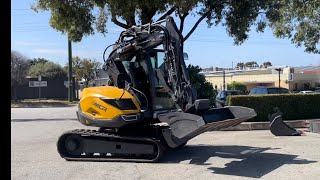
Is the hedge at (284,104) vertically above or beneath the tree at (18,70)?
beneath

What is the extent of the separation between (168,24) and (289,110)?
856 cm

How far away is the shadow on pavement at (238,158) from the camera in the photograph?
8672mm

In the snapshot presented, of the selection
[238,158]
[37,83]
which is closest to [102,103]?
[238,158]

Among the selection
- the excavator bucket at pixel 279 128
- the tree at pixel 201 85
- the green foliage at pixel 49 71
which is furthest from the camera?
the green foliage at pixel 49 71

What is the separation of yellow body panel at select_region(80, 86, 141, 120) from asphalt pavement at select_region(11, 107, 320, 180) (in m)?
1.10

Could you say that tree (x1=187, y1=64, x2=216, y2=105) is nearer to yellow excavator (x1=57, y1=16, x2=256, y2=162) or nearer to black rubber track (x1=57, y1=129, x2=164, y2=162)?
yellow excavator (x1=57, y1=16, x2=256, y2=162)

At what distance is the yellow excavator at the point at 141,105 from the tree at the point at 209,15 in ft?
25.9

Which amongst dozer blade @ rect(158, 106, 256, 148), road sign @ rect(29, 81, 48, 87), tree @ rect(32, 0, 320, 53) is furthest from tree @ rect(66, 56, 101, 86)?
dozer blade @ rect(158, 106, 256, 148)

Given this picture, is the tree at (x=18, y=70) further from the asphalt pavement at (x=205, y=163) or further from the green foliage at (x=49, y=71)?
the asphalt pavement at (x=205, y=163)

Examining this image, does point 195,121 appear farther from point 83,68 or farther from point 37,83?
point 83,68

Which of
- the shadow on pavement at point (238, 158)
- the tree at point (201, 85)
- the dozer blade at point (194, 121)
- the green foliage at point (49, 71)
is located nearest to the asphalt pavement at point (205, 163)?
the shadow on pavement at point (238, 158)

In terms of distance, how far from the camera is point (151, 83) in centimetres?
1034

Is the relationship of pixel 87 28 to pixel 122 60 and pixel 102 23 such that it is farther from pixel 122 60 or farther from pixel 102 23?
pixel 122 60
